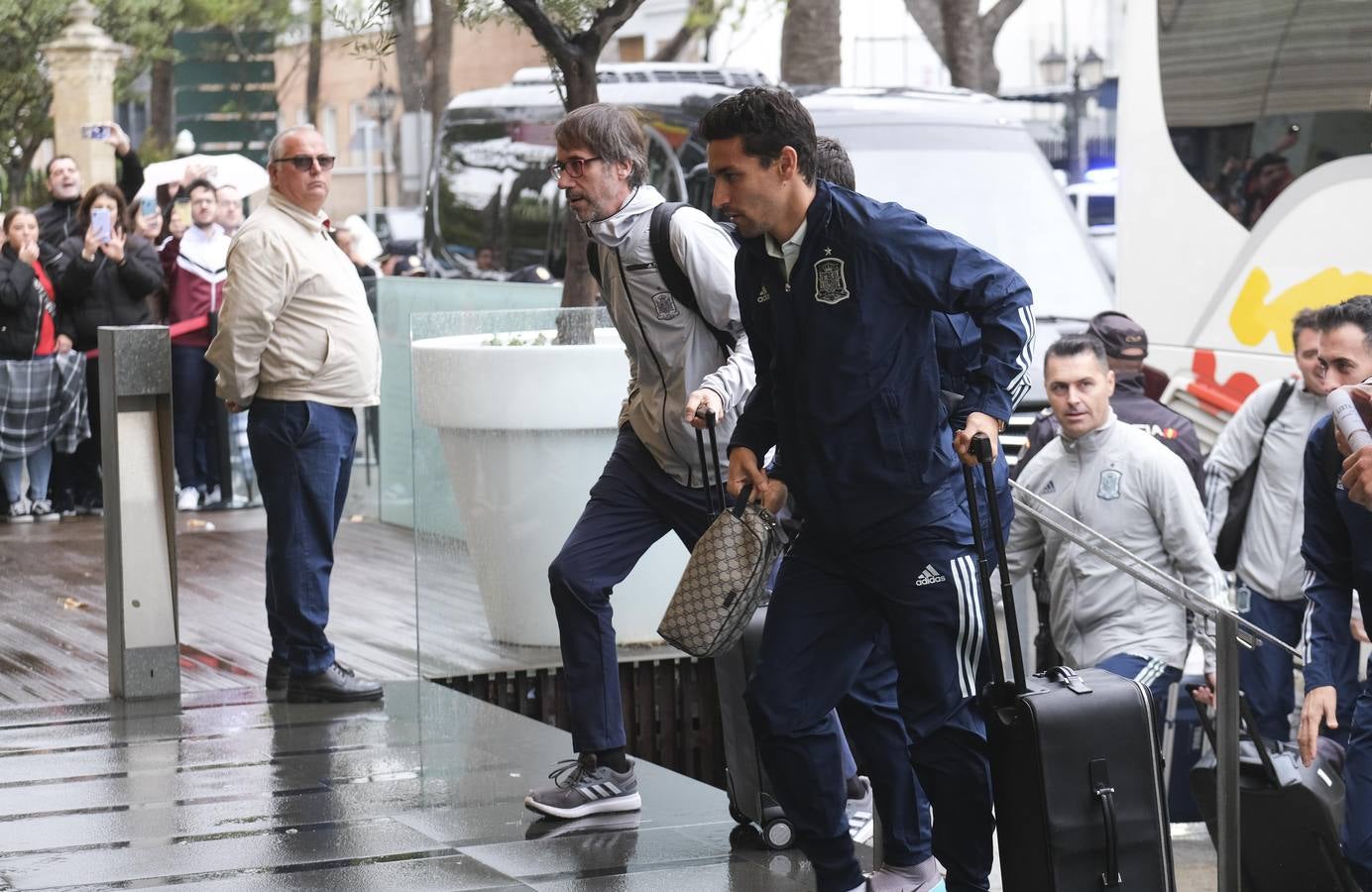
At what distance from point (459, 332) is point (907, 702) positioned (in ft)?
14.8

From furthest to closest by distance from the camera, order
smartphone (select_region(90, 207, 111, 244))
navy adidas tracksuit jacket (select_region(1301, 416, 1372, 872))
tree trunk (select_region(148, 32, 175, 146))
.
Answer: tree trunk (select_region(148, 32, 175, 146)) < smartphone (select_region(90, 207, 111, 244)) < navy adidas tracksuit jacket (select_region(1301, 416, 1372, 872))

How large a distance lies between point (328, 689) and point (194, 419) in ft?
18.8

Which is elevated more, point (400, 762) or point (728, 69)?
point (728, 69)

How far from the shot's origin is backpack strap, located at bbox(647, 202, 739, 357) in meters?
5.48

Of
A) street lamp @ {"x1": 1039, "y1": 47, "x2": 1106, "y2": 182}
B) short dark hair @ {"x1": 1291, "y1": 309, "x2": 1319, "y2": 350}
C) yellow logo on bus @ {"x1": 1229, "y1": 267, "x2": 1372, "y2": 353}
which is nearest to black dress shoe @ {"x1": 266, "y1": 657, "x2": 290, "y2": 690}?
short dark hair @ {"x1": 1291, "y1": 309, "x2": 1319, "y2": 350}

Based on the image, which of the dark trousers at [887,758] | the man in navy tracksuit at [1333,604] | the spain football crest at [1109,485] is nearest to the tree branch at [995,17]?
the spain football crest at [1109,485]

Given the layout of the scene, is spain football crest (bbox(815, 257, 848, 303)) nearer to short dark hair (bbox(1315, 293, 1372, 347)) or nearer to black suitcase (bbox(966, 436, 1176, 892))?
black suitcase (bbox(966, 436, 1176, 892))

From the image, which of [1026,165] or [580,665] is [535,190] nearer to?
[1026,165]

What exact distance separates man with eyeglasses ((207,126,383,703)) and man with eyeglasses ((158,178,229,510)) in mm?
5450

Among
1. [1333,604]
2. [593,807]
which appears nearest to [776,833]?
[593,807]

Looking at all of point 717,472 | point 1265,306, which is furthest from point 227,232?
point 717,472

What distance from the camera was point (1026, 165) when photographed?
13.4 meters

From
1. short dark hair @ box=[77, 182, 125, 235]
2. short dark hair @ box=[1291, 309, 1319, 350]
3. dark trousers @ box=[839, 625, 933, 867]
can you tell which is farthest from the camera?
short dark hair @ box=[77, 182, 125, 235]

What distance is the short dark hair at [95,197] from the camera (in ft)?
41.0
